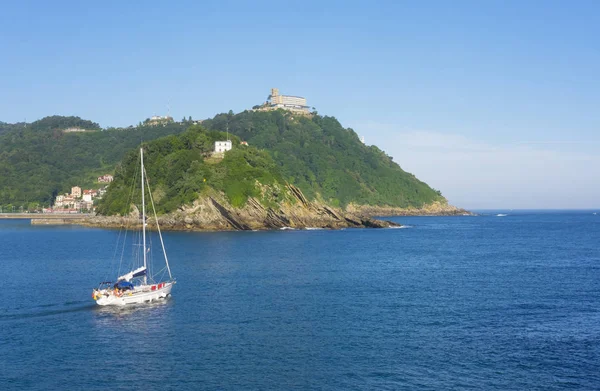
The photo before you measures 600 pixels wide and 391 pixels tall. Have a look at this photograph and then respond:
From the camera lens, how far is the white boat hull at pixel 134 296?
162 feet

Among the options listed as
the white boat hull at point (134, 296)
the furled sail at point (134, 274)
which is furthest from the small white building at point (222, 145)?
the white boat hull at point (134, 296)

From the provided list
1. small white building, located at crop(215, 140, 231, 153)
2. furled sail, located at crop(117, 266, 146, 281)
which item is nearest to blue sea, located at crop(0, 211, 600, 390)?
furled sail, located at crop(117, 266, 146, 281)

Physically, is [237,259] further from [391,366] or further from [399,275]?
[391,366]

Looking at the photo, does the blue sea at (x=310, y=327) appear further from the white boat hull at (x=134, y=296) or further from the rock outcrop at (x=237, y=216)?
the rock outcrop at (x=237, y=216)

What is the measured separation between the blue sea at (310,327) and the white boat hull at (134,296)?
49.4 inches

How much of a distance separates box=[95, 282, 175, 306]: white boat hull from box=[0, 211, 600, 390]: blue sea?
125cm

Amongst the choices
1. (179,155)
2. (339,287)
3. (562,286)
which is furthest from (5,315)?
(179,155)

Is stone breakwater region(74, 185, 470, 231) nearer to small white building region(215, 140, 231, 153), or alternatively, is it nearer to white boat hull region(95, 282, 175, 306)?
small white building region(215, 140, 231, 153)

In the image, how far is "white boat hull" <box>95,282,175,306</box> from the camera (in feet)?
162

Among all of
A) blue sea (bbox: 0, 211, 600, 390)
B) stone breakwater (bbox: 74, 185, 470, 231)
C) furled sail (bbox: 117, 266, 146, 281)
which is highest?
stone breakwater (bbox: 74, 185, 470, 231)

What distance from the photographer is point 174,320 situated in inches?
1750

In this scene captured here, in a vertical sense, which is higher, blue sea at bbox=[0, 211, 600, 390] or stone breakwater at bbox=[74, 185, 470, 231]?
stone breakwater at bbox=[74, 185, 470, 231]

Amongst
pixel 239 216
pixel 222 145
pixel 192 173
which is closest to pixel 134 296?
pixel 239 216

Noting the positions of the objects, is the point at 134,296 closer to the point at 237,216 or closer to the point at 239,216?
the point at 237,216
